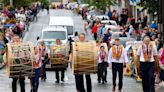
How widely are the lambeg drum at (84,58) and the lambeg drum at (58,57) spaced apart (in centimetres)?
533

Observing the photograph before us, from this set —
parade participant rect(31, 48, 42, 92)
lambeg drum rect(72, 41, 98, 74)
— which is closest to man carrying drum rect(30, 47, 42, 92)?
parade participant rect(31, 48, 42, 92)

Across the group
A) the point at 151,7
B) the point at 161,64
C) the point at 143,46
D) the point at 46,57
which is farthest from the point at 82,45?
the point at 151,7

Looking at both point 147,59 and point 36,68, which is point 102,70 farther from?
point 36,68

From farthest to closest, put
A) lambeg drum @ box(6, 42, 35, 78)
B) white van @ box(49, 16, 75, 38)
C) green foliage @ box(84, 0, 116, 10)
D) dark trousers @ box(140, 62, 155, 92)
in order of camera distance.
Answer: green foliage @ box(84, 0, 116, 10), white van @ box(49, 16, 75, 38), dark trousers @ box(140, 62, 155, 92), lambeg drum @ box(6, 42, 35, 78)

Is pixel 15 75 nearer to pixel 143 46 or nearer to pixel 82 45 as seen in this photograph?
pixel 82 45

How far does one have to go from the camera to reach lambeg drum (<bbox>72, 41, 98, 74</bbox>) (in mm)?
17109

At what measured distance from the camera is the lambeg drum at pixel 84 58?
1711 cm

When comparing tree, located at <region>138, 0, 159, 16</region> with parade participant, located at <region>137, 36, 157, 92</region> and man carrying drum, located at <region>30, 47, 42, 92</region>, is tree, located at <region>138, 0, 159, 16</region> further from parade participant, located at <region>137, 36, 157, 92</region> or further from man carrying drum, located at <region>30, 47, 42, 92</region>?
man carrying drum, located at <region>30, 47, 42, 92</region>

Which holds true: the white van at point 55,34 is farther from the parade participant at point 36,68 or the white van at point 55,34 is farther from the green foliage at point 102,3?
the green foliage at point 102,3

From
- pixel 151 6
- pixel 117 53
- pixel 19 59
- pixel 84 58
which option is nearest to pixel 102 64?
pixel 117 53

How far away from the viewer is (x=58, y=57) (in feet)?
74.6

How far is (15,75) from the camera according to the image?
16609 mm

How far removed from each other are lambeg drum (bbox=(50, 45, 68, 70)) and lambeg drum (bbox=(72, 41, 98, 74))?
5328 mm

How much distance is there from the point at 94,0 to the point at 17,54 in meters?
47.2
